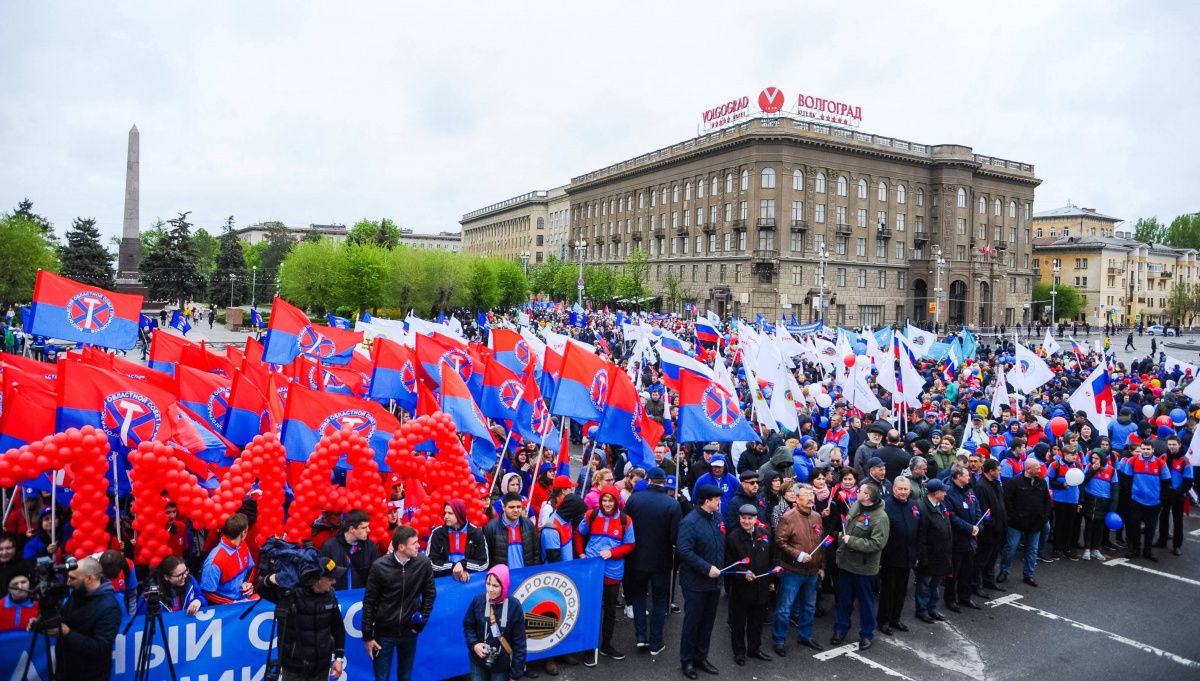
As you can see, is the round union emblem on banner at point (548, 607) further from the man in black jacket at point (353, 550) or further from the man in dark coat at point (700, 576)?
the man in black jacket at point (353, 550)

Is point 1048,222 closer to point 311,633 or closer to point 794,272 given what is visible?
point 794,272

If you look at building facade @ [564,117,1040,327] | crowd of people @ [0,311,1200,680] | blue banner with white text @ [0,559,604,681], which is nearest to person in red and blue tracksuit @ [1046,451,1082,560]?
crowd of people @ [0,311,1200,680]

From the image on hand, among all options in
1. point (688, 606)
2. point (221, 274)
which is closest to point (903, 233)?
point (221, 274)

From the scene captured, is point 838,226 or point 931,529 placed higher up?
point 838,226

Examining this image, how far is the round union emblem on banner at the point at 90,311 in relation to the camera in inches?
423

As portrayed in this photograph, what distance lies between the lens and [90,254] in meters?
69.8

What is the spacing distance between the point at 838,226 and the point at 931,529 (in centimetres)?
6924

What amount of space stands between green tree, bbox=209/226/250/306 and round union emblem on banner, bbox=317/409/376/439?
269ft

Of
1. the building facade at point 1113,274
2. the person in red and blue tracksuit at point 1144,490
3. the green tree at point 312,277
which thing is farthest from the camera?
the building facade at point 1113,274

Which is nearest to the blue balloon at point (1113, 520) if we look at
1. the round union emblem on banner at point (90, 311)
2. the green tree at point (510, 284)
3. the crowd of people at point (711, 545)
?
the crowd of people at point (711, 545)

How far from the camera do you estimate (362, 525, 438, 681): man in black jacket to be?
19.1ft

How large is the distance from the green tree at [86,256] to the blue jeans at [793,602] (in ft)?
242

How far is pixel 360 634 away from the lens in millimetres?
6508

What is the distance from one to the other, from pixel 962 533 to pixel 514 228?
120310 mm
